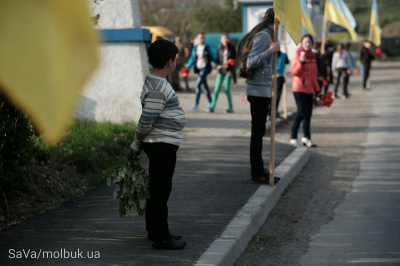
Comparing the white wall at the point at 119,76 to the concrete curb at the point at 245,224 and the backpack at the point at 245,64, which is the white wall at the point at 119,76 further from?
the backpack at the point at 245,64

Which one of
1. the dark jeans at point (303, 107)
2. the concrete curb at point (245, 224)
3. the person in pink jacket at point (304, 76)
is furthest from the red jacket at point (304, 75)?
the concrete curb at point (245, 224)

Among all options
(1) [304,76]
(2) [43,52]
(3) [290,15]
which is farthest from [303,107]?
(2) [43,52]

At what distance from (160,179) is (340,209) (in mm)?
3388

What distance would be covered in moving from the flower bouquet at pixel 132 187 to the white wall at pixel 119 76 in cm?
673

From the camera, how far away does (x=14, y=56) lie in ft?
5.69

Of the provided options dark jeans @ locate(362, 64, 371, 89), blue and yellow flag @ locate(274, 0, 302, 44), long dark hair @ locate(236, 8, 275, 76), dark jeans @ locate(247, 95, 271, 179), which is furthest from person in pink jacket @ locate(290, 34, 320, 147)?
dark jeans @ locate(362, 64, 371, 89)

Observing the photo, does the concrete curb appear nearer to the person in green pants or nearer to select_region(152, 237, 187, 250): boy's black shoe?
select_region(152, 237, 187, 250): boy's black shoe

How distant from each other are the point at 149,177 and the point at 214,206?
1854 millimetres

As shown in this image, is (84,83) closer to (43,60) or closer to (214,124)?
(43,60)

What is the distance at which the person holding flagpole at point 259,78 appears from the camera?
9055mm

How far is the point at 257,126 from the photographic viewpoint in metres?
9.15

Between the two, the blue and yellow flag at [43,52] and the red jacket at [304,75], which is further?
the red jacket at [304,75]

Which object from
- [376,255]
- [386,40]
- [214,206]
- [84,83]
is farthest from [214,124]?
[386,40]

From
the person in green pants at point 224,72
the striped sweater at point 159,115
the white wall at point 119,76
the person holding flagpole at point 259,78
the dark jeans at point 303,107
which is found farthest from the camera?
the person in green pants at point 224,72
